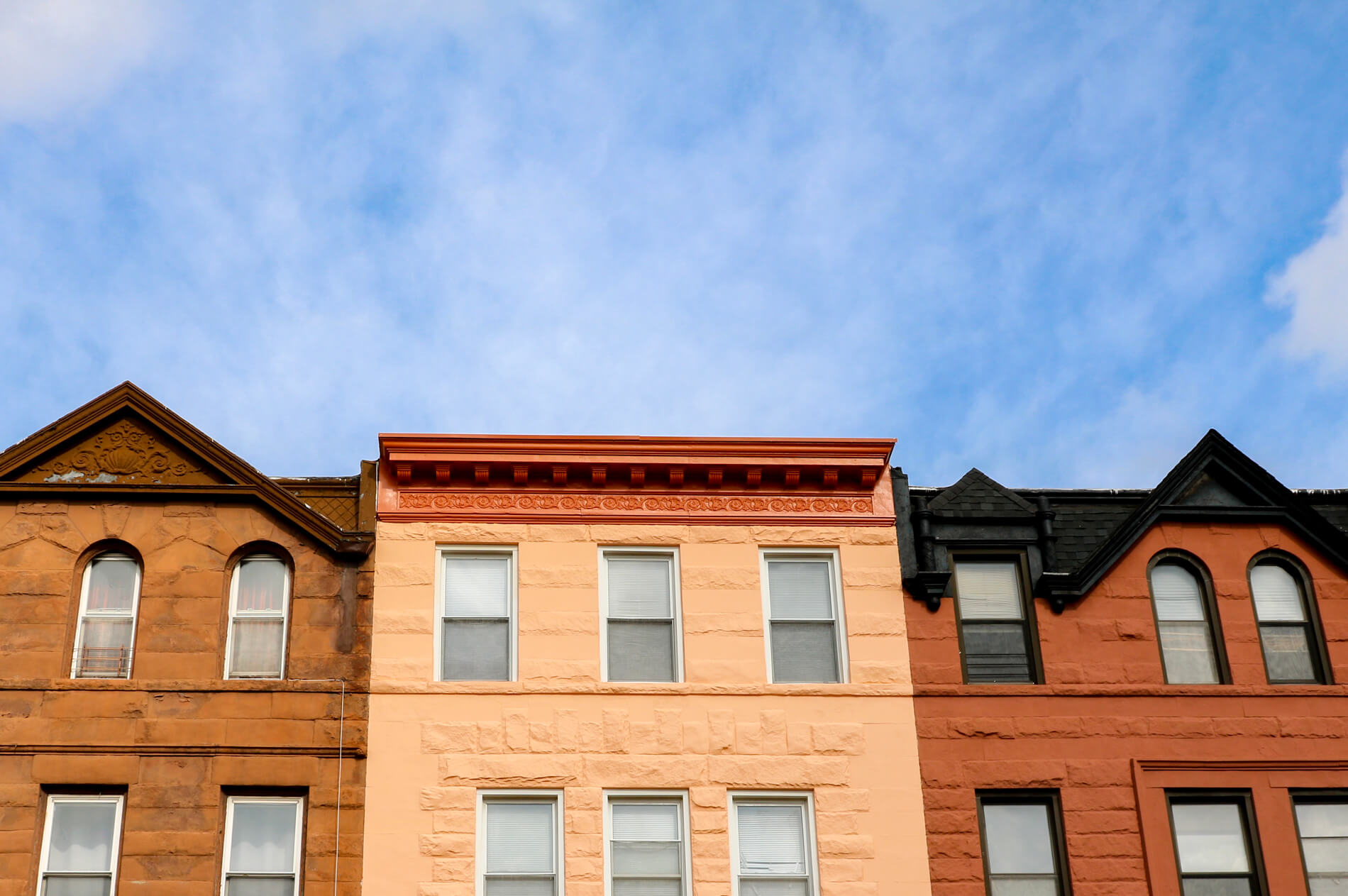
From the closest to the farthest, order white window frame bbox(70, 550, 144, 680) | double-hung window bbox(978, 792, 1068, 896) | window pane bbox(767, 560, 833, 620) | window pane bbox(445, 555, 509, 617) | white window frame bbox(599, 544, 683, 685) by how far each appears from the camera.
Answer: double-hung window bbox(978, 792, 1068, 896)
white window frame bbox(70, 550, 144, 680)
white window frame bbox(599, 544, 683, 685)
window pane bbox(445, 555, 509, 617)
window pane bbox(767, 560, 833, 620)

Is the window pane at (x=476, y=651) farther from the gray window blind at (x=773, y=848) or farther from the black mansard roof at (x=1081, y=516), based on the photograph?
the black mansard roof at (x=1081, y=516)

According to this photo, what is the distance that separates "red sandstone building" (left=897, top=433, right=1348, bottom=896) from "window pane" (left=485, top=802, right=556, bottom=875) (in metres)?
4.80

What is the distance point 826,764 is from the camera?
19.9m

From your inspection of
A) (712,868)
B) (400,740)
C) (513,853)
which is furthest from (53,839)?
(712,868)

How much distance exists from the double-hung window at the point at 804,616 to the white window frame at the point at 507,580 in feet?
10.9

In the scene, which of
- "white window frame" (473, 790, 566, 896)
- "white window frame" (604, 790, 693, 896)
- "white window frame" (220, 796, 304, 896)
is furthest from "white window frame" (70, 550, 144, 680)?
"white window frame" (604, 790, 693, 896)

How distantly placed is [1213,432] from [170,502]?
14219 mm

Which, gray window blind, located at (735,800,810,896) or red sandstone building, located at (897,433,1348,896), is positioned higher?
red sandstone building, located at (897,433,1348,896)

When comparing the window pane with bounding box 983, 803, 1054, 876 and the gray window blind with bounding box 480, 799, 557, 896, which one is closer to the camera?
the gray window blind with bounding box 480, 799, 557, 896

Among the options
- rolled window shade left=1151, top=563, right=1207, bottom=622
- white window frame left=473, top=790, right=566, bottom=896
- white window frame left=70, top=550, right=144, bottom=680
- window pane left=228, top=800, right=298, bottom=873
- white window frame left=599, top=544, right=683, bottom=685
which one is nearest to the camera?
window pane left=228, top=800, right=298, bottom=873

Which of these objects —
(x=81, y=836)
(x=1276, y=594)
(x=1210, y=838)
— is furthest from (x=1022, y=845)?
(x=81, y=836)

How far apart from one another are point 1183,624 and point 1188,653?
1.34ft

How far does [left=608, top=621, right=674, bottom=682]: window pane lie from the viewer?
20422mm

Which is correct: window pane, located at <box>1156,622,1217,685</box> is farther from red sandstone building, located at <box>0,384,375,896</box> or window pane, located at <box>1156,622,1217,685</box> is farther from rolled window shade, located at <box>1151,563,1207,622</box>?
red sandstone building, located at <box>0,384,375,896</box>
